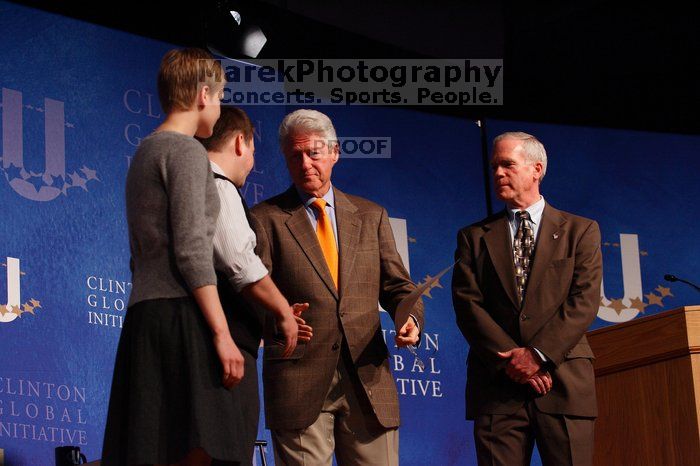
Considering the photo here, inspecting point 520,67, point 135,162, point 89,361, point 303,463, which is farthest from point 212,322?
point 520,67

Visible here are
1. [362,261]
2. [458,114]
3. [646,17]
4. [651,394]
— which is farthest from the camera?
[646,17]

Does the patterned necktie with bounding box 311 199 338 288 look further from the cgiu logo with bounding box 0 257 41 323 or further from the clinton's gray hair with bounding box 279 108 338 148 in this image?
the cgiu logo with bounding box 0 257 41 323

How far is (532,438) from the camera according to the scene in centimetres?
324

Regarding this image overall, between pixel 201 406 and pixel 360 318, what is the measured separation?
0.98 m

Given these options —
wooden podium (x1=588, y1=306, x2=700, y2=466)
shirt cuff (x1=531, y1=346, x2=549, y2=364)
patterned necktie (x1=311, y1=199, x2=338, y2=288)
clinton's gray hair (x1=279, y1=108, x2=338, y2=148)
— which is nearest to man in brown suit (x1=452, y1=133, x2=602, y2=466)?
shirt cuff (x1=531, y1=346, x2=549, y2=364)

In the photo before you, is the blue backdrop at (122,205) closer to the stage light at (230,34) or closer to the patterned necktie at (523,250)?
the stage light at (230,34)

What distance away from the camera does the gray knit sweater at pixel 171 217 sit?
223 centimetres

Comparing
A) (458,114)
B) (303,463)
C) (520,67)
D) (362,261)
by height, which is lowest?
(303,463)

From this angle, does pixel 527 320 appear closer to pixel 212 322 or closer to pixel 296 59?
pixel 212 322

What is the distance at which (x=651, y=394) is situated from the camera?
11.2 feet

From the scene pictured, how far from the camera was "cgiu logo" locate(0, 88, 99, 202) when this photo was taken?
432 centimetres

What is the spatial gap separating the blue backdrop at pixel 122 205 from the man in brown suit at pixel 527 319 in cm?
179

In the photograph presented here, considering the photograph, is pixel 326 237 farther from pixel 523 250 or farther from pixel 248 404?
pixel 248 404

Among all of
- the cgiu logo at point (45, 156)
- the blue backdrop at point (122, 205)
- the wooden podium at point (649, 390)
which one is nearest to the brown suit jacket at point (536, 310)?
the wooden podium at point (649, 390)
